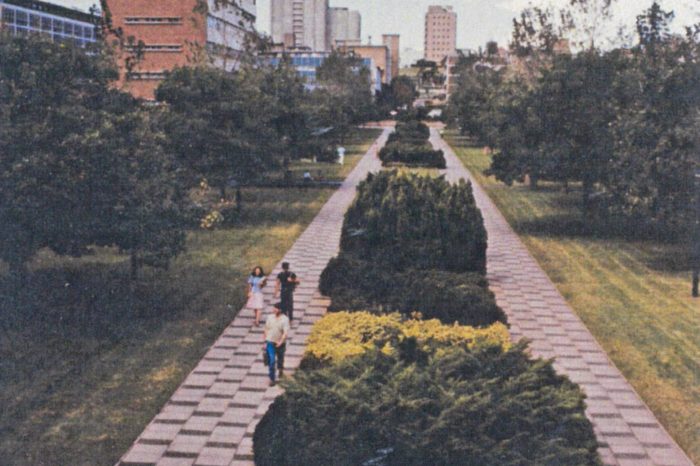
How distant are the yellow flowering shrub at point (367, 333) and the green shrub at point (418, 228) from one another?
4.40 meters

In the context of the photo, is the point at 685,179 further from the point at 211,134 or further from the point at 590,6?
the point at 590,6

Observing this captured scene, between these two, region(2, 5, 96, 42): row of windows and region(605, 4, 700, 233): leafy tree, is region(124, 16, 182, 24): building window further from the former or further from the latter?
region(605, 4, 700, 233): leafy tree

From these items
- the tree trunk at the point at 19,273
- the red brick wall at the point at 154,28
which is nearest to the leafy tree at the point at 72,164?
the tree trunk at the point at 19,273

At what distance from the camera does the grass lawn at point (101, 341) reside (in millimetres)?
13125

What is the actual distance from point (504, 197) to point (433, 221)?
80.6 feet

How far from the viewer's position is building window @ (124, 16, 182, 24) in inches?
3679

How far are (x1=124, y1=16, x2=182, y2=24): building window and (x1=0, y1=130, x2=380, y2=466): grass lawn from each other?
6892cm

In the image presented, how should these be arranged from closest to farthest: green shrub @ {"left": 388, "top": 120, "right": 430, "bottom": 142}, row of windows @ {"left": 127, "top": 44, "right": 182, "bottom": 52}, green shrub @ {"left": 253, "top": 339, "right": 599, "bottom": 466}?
green shrub @ {"left": 253, "top": 339, "right": 599, "bottom": 466}, green shrub @ {"left": 388, "top": 120, "right": 430, "bottom": 142}, row of windows @ {"left": 127, "top": 44, "right": 182, "bottom": 52}

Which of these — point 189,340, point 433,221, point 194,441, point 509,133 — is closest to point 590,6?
point 509,133

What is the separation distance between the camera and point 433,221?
20812 mm

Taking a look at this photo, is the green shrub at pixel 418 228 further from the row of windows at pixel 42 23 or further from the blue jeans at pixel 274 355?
the row of windows at pixel 42 23

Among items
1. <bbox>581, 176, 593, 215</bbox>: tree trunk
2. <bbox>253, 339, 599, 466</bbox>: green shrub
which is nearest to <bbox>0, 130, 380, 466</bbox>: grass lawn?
<bbox>253, 339, 599, 466</bbox>: green shrub

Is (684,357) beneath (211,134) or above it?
beneath

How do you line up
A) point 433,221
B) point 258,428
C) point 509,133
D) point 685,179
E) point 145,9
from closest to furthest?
1. point 258,428
2. point 433,221
3. point 685,179
4. point 509,133
5. point 145,9
